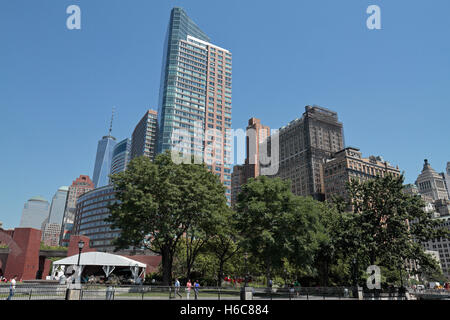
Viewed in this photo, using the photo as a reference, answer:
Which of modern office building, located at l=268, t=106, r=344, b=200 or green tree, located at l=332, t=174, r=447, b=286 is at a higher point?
modern office building, located at l=268, t=106, r=344, b=200

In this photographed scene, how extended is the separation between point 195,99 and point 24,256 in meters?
120

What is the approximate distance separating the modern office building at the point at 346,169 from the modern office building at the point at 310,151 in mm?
6447

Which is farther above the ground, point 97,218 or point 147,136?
point 147,136

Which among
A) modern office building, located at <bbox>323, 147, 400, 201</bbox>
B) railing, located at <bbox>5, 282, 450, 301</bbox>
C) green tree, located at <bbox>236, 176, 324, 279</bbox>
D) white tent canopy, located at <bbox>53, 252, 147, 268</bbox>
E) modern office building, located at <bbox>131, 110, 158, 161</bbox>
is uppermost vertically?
modern office building, located at <bbox>131, 110, 158, 161</bbox>

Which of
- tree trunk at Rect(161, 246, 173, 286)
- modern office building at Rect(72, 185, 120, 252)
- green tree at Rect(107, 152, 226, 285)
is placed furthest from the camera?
modern office building at Rect(72, 185, 120, 252)

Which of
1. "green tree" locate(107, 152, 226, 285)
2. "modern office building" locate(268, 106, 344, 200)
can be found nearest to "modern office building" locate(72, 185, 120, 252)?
"green tree" locate(107, 152, 226, 285)

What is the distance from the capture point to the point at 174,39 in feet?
555

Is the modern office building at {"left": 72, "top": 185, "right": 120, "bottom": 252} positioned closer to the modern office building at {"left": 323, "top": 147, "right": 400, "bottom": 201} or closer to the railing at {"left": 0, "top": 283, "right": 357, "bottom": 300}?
the modern office building at {"left": 323, "top": 147, "right": 400, "bottom": 201}

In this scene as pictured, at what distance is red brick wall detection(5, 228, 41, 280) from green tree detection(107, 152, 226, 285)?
2401cm

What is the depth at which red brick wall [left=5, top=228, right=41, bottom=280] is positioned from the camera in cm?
5100

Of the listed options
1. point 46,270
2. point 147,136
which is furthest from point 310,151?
point 46,270

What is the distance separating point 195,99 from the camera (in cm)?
16062

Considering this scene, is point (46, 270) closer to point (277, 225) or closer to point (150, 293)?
point (150, 293)
